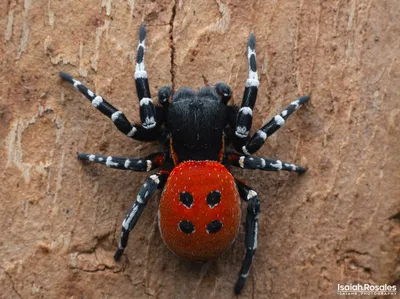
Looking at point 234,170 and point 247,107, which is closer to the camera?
point 247,107

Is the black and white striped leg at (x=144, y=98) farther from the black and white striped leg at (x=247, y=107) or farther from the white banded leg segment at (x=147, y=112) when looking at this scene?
the black and white striped leg at (x=247, y=107)

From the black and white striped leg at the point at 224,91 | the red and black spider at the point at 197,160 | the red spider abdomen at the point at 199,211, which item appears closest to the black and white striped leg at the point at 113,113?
the red and black spider at the point at 197,160

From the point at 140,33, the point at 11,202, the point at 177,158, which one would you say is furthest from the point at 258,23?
the point at 11,202

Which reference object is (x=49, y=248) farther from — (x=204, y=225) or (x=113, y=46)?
(x=113, y=46)

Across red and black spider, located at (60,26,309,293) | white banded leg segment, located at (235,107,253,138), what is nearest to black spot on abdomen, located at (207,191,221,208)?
red and black spider, located at (60,26,309,293)

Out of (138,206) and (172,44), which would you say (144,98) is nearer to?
(172,44)

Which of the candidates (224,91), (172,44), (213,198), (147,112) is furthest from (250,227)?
(172,44)

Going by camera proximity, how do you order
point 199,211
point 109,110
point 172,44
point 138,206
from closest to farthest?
point 199,211, point 138,206, point 109,110, point 172,44
